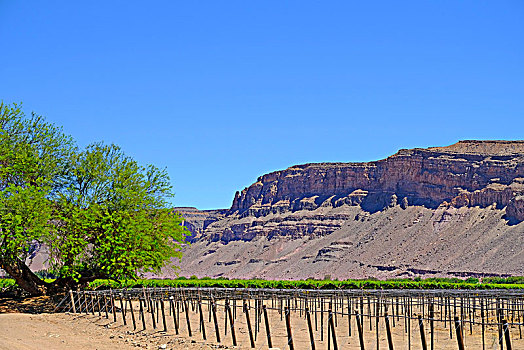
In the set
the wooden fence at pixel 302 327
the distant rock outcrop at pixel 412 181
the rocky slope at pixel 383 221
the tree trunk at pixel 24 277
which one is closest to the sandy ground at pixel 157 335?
the wooden fence at pixel 302 327

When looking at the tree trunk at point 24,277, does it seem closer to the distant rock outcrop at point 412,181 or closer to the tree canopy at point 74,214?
the tree canopy at point 74,214

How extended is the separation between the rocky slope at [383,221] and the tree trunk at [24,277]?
264 feet

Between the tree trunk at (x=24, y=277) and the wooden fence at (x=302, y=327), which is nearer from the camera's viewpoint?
the wooden fence at (x=302, y=327)

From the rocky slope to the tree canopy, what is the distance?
7838cm

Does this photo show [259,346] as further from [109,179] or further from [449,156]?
[449,156]

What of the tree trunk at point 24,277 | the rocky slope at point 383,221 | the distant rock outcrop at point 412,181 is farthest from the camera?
the distant rock outcrop at point 412,181

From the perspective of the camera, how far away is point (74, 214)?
110ft

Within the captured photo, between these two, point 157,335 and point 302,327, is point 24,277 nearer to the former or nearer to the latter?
point 157,335

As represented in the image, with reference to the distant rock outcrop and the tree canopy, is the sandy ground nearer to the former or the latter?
the tree canopy

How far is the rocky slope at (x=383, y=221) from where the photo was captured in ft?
388

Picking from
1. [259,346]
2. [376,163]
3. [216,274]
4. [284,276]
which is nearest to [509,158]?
[376,163]

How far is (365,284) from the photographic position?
59969 millimetres

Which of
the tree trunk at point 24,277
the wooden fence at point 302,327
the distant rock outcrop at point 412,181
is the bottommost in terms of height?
the wooden fence at point 302,327

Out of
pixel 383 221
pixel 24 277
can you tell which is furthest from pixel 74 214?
pixel 383 221
